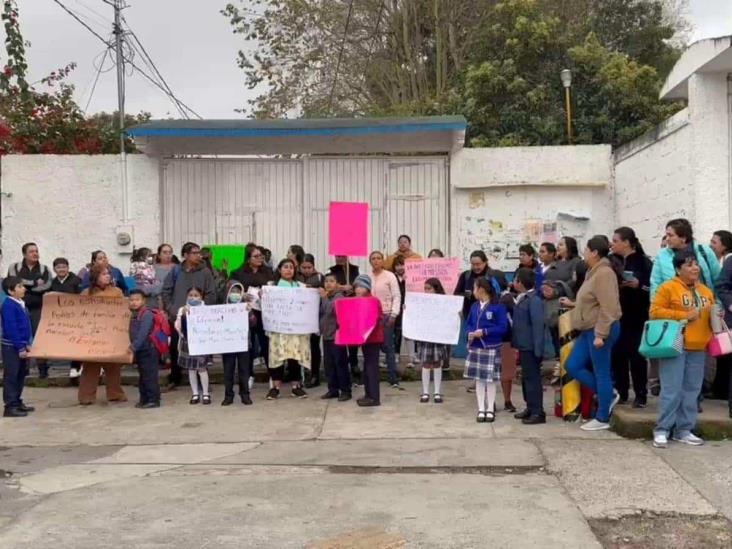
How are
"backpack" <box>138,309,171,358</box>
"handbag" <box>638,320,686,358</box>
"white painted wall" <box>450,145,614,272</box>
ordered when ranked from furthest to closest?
"white painted wall" <box>450,145,614,272</box> → "backpack" <box>138,309,171,358</box> → "handbag" <box>638,320,686,358</box>

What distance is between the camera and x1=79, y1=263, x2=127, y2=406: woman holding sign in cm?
973

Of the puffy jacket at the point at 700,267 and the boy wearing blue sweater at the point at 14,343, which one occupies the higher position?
the puffy jacket at the point at 700,267

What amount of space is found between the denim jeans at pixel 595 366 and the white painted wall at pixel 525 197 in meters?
4.40

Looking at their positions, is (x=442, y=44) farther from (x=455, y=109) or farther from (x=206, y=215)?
(x=206, y=215)

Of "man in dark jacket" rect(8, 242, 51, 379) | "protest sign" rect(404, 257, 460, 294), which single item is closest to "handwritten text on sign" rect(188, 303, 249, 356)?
"protest sign" rect(404, 257, 460, 294)

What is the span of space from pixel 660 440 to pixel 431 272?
14.1 feet

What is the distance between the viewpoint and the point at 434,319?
29.9ft

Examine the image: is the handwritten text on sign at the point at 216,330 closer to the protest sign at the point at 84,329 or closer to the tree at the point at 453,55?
the protest sign at the point at 84,329

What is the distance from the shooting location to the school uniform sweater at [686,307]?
6965mm

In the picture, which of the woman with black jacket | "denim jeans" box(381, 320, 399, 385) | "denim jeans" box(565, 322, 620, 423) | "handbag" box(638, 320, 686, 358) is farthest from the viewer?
"denim jeans" box(381, 320, 399, 385)

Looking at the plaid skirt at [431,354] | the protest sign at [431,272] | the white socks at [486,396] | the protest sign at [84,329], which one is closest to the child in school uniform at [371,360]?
the plaid skirt at [431,354]

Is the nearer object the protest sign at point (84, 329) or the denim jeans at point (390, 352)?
the protest sign at point (84, 329)

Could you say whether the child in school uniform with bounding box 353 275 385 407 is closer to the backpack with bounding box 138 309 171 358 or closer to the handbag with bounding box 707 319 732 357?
the backpack with bounding box 138 309 171 358

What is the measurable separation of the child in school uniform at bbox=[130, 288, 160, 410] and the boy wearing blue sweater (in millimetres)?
1160
